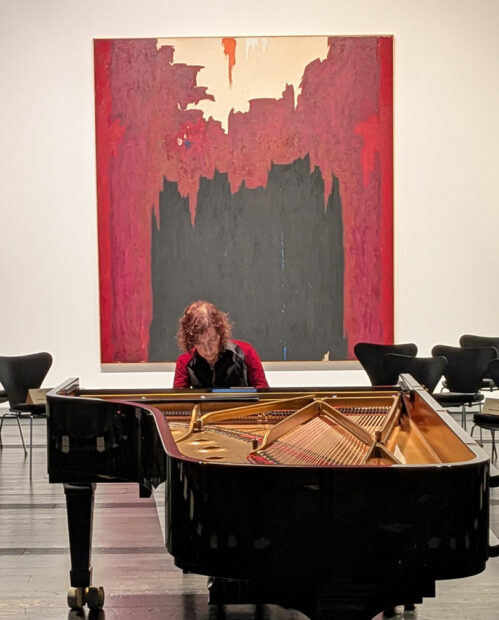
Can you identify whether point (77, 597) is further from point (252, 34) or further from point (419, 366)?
point (252, 34)

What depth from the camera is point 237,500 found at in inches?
78.4

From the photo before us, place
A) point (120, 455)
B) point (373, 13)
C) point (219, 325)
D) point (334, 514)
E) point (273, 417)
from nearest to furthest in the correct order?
1. point (334, 514)
2. point (120, 455)
3. point (273, 417)
4. point (219, 325)
5. point (373, 13)

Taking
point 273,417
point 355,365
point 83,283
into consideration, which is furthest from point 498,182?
point 273,417

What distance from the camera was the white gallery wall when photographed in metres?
7.75

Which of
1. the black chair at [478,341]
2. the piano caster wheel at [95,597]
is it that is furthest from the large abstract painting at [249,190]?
the piano caster wheel at [95,597]

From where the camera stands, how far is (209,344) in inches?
169

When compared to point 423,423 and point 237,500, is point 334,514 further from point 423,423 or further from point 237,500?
point 423,423

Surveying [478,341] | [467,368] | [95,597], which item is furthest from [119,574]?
[478,341]

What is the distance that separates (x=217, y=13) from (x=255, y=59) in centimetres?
50

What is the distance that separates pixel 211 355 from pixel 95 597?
133 centimetres

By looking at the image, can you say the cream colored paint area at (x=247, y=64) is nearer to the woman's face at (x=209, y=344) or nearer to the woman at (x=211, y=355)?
the woman at (x=211, y=355)

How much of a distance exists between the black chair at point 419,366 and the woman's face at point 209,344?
6.01ft

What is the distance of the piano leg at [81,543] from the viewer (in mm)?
3270

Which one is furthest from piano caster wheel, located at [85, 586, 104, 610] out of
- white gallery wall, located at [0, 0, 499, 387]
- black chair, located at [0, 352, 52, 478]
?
white gallery wall, located at [0, 0, 499, 387]
